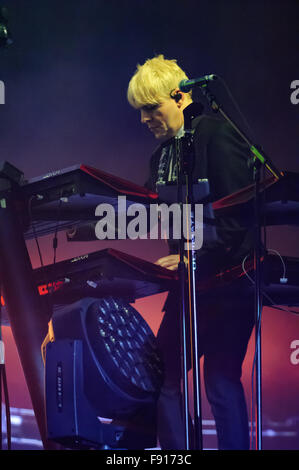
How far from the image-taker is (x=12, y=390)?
10.7 ft

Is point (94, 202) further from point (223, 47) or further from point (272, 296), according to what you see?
point (223, 47)

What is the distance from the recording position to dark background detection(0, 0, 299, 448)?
3154 millimetres

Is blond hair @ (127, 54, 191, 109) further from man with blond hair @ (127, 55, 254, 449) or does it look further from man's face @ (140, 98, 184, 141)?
man with blond hair @ (127, 55, 254, 449)

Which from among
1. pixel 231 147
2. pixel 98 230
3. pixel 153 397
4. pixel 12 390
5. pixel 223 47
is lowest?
pixel 12 390

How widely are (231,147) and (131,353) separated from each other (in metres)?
0.92

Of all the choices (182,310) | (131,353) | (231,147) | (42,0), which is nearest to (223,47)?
(42,0)

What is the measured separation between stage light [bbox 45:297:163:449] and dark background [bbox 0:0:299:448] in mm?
1870

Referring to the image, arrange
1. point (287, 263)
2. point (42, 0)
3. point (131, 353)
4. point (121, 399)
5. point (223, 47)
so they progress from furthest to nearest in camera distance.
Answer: point (42, 0)
point (223, 47)
point (287, 263)
point (131, 353)
point (121, 399)

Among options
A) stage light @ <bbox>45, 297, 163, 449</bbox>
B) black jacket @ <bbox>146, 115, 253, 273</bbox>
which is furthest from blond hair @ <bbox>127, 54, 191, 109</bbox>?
stage light @ <bbox>45, 297, 163, 449</bbox>

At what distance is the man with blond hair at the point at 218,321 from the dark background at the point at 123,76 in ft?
4.07

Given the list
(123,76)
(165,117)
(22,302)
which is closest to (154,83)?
(165,117)

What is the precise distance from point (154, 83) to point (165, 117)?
0.14 meters

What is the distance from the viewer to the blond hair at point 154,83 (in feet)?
6.68

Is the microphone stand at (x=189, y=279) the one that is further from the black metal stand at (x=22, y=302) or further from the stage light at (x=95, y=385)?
the black metal stand at (x=22, y=302)
